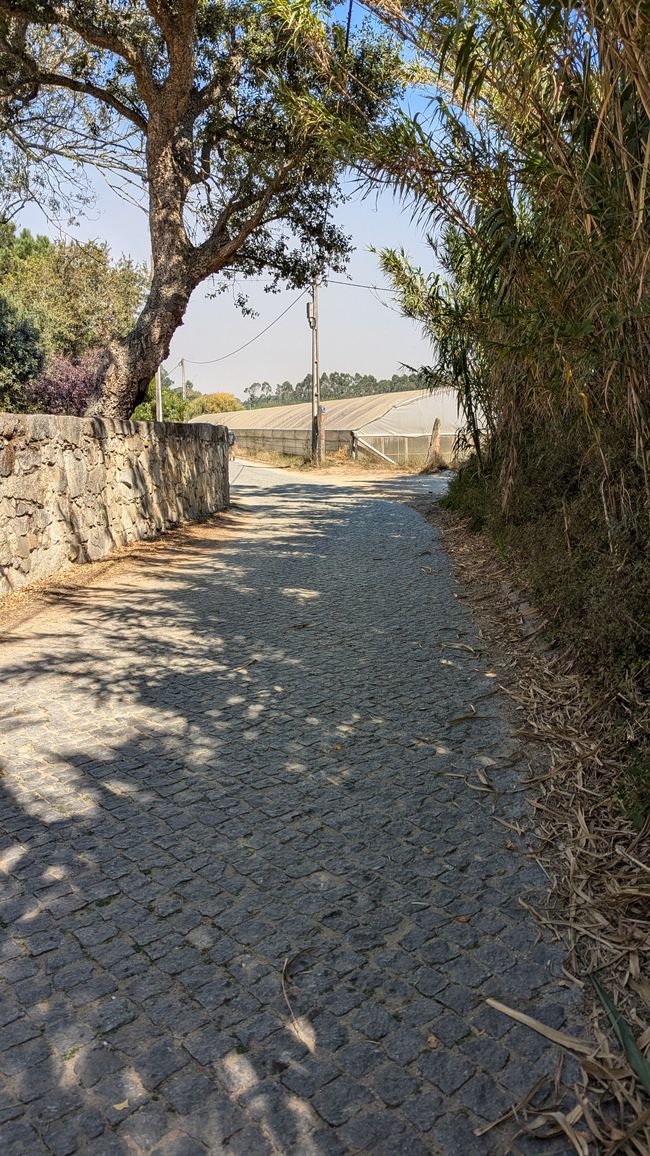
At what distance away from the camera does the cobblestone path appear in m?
1.91

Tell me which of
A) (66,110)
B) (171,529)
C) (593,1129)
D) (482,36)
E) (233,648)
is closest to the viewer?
(593,1129)

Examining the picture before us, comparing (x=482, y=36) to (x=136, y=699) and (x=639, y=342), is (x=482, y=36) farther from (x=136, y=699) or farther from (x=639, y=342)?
(x=136, y=699)

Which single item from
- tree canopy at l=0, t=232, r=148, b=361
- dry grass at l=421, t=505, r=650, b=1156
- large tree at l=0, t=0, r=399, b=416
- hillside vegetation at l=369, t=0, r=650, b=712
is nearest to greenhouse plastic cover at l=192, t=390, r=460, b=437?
tree canopy at l=0, t=232, r=148, b=361

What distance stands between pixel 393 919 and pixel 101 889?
0.97 meters

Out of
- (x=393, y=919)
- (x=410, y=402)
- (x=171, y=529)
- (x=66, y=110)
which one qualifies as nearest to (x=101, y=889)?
(x=393, y=919)

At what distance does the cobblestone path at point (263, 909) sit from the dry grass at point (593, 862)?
4.2 inches

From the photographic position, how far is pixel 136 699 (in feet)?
15.2

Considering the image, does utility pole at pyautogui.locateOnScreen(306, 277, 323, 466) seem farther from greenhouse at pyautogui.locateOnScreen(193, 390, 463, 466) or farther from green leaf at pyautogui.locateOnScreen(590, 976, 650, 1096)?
green leaf at pyautogui.locateOnScreen(590, 976, 650, 1096)

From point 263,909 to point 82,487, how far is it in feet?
21.3

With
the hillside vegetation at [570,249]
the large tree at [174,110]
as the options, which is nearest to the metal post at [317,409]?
the large tree at [174,110]

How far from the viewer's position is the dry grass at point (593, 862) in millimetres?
1904

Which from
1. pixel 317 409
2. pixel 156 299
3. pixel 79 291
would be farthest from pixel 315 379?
pixel 156 299

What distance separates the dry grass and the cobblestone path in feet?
0.35

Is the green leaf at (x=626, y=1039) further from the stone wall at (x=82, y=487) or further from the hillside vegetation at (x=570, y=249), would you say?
the stone wall at (x=82, y=487)
